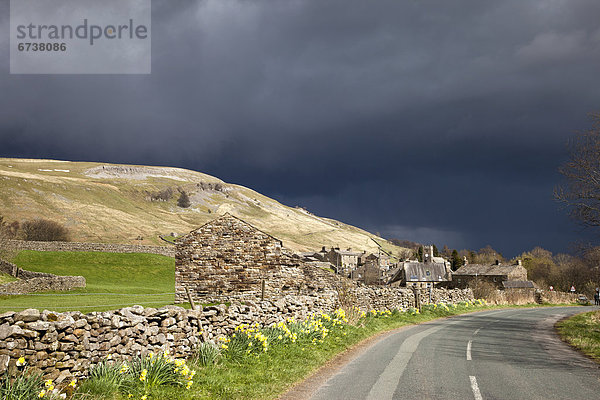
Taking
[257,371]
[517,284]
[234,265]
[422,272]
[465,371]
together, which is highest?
[234,265]

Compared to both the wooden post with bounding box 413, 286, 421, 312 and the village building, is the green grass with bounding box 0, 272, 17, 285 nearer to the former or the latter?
the wooden post with bounding box 413, 286, 421, 312

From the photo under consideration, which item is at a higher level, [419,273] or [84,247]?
[84,247]

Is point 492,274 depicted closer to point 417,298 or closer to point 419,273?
point 419,273

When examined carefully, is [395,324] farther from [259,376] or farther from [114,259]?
[114,259]

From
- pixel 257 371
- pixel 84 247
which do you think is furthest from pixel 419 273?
pixel 257 371

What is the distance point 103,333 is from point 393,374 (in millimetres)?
7663

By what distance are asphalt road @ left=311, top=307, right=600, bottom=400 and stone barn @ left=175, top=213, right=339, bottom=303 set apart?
12.8m

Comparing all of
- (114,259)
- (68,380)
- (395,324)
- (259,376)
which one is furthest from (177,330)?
(114,259)

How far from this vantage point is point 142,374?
30.7ft

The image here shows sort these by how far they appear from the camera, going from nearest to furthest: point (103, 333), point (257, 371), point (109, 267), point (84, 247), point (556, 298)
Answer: point (103, 333), point (257, 371), point (556, 298), point (109, 267), point (84, 247)

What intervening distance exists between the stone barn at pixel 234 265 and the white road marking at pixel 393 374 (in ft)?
45.3

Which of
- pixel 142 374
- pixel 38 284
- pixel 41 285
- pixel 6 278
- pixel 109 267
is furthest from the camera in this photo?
pixel 109 267

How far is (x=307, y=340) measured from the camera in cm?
1636

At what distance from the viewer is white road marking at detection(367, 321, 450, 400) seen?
9852mm
